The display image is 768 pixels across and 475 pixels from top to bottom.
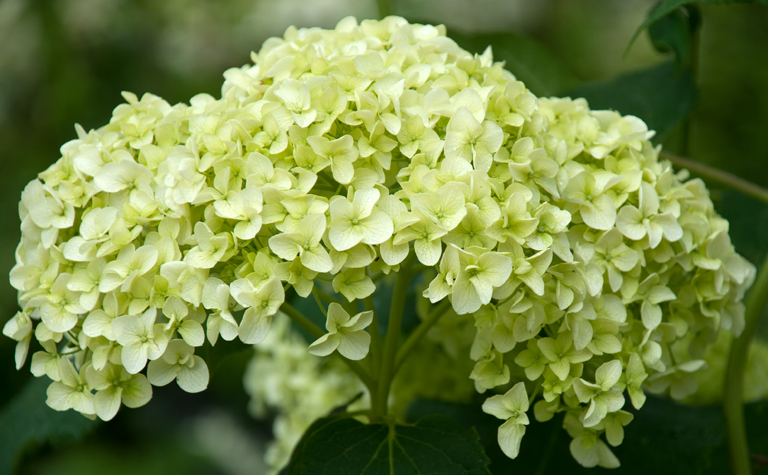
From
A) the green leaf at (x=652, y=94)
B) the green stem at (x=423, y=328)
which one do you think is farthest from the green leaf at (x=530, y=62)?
the green stem at (x=423, y=328)

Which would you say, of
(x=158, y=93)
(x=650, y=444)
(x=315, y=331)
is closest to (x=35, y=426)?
(x=315, y=331)

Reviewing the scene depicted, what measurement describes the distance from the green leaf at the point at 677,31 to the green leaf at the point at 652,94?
0.13ft

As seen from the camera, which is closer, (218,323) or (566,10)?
(218,323)

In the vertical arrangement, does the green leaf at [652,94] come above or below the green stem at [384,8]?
below

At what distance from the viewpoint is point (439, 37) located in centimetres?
66

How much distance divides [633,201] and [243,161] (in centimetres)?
35

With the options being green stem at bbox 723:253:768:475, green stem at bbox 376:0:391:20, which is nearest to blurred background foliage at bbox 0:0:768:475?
green stem at bbox 376:0:391:20

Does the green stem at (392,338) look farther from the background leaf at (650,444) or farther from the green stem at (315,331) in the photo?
the background leaf at (650,444)

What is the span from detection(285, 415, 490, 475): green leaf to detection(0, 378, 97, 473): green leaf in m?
0.34

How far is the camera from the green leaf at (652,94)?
898 millimetres

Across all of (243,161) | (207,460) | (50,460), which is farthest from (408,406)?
(50,460)

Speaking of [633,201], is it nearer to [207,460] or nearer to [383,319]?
[383,319]

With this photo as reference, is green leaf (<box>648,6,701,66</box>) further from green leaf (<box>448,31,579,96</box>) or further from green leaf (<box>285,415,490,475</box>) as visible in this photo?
green leaf (<box>285,415,490,475</box>)

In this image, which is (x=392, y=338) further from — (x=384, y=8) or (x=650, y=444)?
(x=384, y=8)
